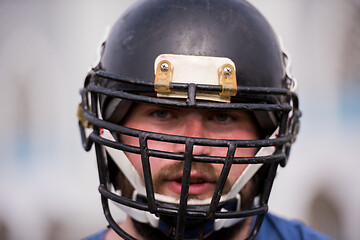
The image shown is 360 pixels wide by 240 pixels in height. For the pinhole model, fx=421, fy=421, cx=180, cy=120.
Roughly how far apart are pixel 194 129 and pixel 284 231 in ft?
2.16

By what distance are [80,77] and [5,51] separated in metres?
0.49

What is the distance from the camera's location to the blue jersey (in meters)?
1.52

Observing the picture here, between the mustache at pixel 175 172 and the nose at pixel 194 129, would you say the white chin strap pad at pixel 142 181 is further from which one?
the nose at pixel 194 129

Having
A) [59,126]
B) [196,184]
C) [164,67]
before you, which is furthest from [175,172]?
[59,126]

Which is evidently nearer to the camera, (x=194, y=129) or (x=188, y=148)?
(x=188, y=148)

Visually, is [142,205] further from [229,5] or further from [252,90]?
[229,5]

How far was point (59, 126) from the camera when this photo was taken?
8.98ft

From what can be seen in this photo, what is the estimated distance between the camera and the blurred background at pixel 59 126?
264 centimetres

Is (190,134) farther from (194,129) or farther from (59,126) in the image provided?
(59,126)

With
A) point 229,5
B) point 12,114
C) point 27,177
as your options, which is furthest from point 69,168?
point 229,5

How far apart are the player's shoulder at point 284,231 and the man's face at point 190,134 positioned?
41cm

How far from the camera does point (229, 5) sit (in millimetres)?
1267

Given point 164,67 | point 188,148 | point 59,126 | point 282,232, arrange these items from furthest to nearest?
point 59,126 < point 282,232 < point 164,67 < point 188,148

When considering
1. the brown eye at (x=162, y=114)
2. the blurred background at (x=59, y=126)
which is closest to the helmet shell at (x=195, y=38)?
the brown eye at (x=162, y=114)
